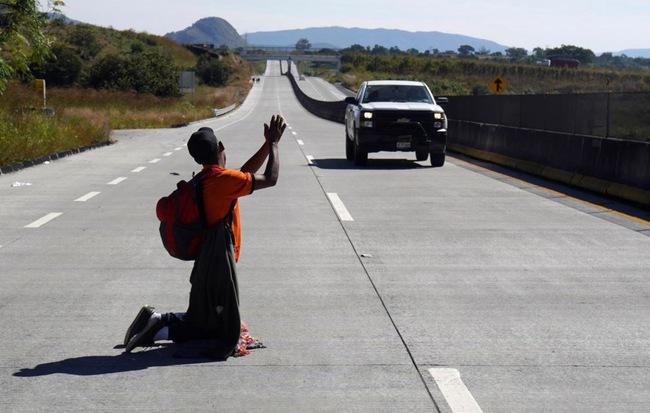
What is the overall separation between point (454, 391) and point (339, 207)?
9054 mm

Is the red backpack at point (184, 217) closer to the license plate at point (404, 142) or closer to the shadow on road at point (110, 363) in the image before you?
the shadow on road at point (110, 363)

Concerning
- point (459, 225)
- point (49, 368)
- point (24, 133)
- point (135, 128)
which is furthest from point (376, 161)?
point (135, 128)

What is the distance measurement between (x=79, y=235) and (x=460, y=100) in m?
22.4

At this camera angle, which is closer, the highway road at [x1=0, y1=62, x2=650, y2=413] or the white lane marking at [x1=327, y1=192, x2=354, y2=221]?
the highway road at [x1=0, y1=62, x2=650, y2=413]

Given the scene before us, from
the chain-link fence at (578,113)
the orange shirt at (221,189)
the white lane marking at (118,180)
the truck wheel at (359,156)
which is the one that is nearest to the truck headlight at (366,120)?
the truck wheel at (359,156)

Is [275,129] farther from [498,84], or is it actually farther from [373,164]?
[498,84]

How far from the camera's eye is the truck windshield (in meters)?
23.6

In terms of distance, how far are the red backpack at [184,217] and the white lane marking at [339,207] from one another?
7040 mm

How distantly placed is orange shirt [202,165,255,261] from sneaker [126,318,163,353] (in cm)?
73

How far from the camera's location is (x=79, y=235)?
38.7 ft

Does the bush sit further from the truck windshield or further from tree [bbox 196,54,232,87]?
the truck windshield

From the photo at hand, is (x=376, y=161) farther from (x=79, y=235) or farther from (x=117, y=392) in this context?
(x=117, y=392)

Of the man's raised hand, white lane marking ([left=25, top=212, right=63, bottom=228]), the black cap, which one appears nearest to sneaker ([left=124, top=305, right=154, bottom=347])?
the black cap

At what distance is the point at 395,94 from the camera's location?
23828 millimetres
